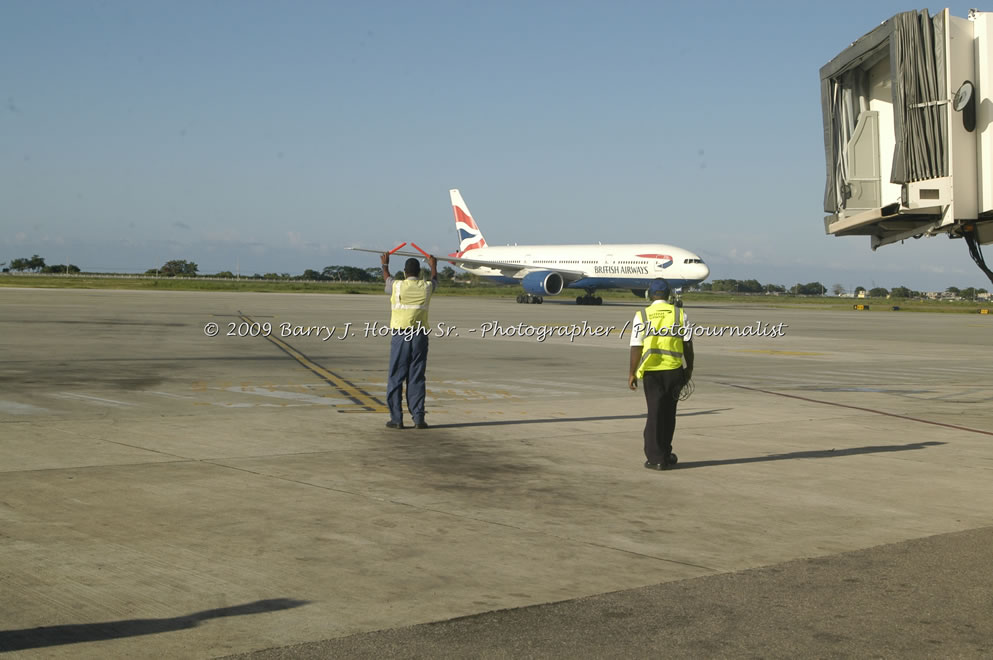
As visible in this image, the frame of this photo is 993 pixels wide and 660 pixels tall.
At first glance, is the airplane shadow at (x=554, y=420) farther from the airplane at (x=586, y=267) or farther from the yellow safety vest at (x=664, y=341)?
the airplane at (x=586, y=267)

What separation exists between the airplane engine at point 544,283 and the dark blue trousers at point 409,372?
46748 millimetres

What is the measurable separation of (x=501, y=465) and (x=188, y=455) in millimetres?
2906

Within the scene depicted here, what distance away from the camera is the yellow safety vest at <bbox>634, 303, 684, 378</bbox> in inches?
360

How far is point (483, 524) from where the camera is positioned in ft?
21.7

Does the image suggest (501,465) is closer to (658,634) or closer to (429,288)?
(429,288)

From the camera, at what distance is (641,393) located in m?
15.5

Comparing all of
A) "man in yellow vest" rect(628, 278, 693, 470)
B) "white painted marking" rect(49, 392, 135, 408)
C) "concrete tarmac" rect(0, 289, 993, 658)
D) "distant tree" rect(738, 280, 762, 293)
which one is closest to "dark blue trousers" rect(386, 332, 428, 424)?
"concrete tarmac" rect(0, 289, 993, 658)

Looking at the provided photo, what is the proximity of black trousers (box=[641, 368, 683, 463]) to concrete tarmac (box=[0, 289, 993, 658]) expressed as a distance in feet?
0.82

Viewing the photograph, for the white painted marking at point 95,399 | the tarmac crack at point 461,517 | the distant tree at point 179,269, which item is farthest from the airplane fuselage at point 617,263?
the distant tree at point 179,269

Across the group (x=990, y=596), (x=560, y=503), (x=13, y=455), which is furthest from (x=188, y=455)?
(x=990, y=596)

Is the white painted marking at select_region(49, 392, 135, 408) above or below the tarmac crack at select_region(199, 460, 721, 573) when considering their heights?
above

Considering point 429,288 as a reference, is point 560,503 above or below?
below

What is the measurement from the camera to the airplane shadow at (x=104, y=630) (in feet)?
14.0

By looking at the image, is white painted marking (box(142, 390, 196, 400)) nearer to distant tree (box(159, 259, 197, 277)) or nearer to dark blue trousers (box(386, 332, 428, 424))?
dark blue trousers (box(386, 332, 428, 424))
